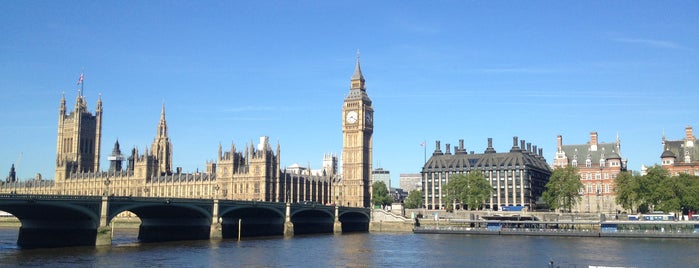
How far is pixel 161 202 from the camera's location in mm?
89125

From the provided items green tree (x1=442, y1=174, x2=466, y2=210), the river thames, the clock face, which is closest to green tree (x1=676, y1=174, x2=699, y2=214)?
the river thames

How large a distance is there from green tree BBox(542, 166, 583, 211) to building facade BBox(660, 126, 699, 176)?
19197 mm

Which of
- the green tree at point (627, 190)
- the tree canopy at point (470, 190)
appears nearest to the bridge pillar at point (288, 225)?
the tree canopy at point (470, 190)

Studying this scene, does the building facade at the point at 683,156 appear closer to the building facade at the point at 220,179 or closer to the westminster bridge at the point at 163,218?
the westminster bridge at the point at 163,218

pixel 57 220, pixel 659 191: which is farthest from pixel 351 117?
pixel 57 220

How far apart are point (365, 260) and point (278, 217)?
52.6 metres

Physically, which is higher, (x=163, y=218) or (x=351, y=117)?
(x=351, y=117)

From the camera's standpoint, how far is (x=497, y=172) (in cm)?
16825

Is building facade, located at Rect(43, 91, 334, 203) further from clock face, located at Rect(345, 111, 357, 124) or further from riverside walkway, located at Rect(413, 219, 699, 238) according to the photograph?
riverside walkway, located at Rect(413, 219, 699, 238)

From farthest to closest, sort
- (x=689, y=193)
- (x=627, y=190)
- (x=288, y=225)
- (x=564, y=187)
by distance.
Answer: (x=564, y=187) → (x=627, y=190) → (x=689, y=193) → (x=288, y=225)

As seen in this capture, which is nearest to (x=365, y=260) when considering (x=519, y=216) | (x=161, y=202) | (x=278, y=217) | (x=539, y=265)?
(x=539, y=265)

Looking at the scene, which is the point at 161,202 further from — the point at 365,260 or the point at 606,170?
the point at 606,170

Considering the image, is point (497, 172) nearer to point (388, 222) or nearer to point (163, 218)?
point (388, 222)

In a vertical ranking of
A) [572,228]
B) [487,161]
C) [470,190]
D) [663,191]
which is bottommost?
[572,228]
